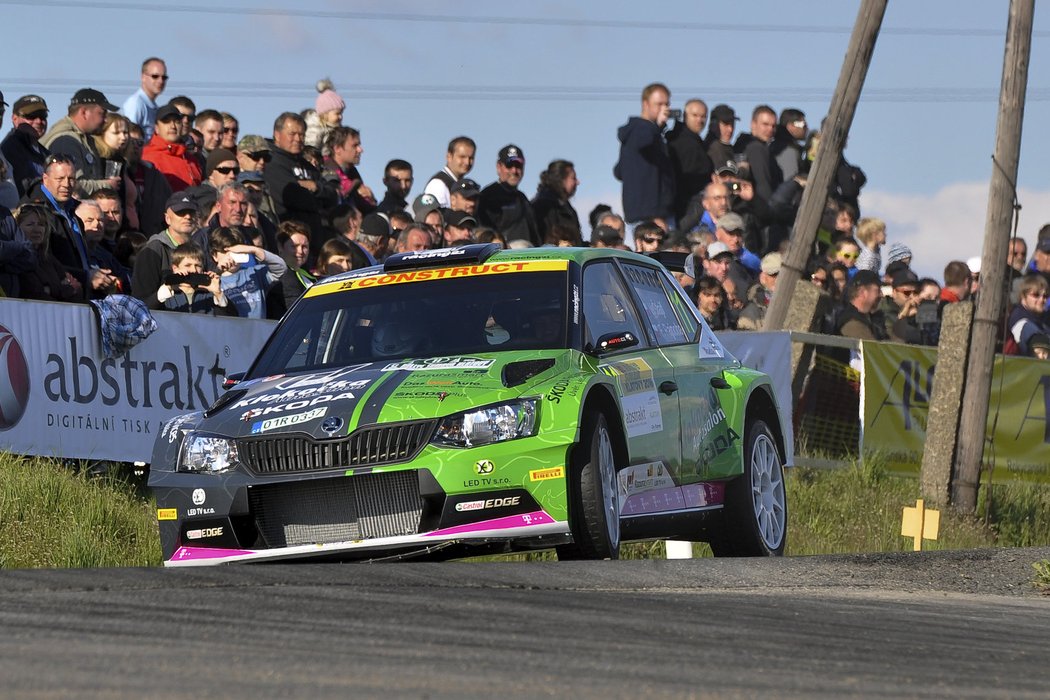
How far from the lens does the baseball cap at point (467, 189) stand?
1916 cm

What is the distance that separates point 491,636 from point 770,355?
39.3ft

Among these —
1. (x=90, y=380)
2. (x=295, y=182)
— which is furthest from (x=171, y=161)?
(x=90, y=380)

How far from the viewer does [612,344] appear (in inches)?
408

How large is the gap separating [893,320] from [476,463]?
1345 centimetres

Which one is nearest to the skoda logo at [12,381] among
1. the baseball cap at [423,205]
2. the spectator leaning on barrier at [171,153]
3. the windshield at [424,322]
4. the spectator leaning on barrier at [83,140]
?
the windshield at [424,322]

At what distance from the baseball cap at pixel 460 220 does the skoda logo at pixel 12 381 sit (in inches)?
243

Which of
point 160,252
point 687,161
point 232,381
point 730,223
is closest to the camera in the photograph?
point 232,381

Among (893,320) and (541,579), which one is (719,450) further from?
(893,320)

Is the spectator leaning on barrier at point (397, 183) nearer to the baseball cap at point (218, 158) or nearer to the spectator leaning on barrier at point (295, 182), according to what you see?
the spectator leaning on barrier at point (295, 182)

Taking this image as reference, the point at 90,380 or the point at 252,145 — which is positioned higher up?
the point at 252,145

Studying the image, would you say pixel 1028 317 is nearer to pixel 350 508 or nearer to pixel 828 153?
pixel 828 153

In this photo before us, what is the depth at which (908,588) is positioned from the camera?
10250mm

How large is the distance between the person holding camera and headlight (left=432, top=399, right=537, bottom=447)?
1236 cm

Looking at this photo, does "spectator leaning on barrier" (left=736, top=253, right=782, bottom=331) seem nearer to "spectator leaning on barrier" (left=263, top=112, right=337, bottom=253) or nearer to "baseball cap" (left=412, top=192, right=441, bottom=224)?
"baseball cap" (left=412, top=192, right=441, bottom=224)
